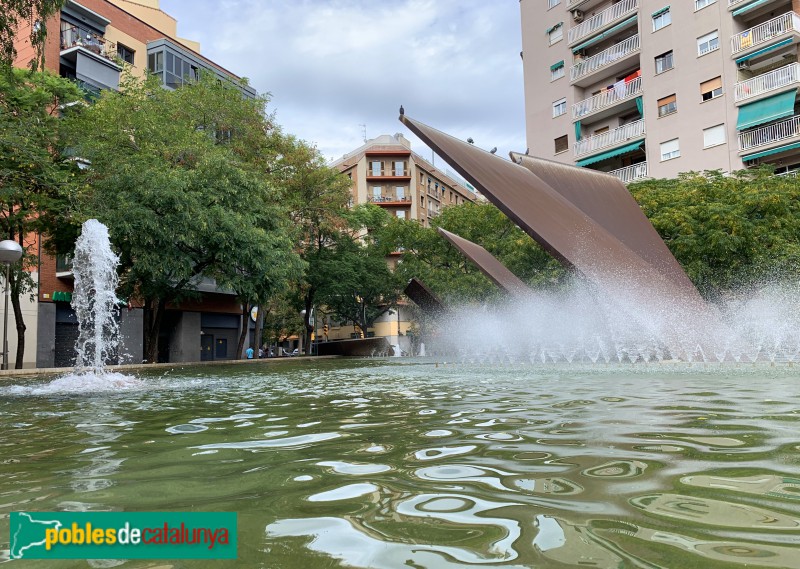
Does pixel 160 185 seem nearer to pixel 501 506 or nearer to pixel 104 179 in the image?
pixel 104 179

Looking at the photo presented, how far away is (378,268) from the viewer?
3488 cm

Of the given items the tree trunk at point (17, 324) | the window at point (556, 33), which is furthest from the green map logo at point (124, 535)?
the window at point (556, 33)

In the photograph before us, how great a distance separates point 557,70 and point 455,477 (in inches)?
1428

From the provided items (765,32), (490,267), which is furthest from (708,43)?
(490,267)

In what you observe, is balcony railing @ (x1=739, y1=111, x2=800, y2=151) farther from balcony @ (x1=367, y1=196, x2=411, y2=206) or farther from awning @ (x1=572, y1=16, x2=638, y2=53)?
balcony @ (x1=367, y1=196, x2=411, y2=206)

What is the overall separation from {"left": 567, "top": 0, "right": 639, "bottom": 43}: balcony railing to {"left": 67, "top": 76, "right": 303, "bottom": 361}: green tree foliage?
20676 millimetres

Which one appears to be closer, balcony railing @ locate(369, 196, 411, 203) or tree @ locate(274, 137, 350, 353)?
tree @ locate(274, 137, 350, 353)

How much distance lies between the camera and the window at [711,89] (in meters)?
27.7

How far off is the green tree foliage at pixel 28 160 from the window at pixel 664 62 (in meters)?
25.3

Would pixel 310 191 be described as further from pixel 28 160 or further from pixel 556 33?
pixel 28 160

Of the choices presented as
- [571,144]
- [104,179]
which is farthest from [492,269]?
[571,144]

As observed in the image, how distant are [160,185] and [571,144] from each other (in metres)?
23.6

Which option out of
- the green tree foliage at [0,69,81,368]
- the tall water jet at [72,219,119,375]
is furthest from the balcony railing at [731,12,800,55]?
the green tree foliage at [0,69,81,368]

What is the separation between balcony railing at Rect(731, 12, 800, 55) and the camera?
2469 cm
